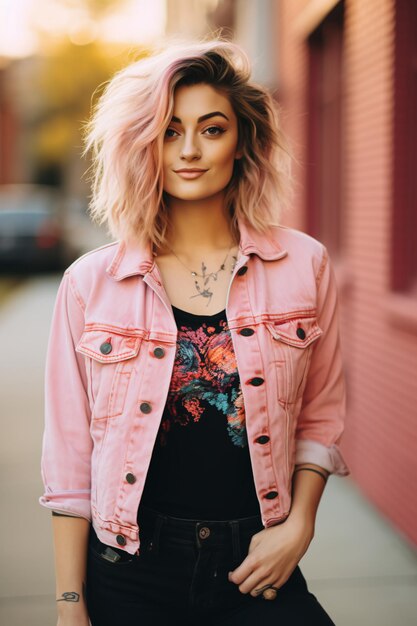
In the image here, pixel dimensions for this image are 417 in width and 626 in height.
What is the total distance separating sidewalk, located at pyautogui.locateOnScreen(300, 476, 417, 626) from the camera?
14.0 ft

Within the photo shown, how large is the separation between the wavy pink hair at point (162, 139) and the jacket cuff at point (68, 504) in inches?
26.8

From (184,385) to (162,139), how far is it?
24.3 inches

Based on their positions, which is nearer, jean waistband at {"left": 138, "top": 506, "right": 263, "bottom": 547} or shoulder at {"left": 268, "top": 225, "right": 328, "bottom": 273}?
jean waistband at {"left": 138, "top": 506, "right": 263, "bottom": 547}

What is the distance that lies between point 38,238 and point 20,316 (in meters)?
6.91

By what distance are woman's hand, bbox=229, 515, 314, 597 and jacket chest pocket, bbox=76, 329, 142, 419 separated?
468 millimetres

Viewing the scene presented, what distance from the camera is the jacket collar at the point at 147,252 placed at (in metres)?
2.35

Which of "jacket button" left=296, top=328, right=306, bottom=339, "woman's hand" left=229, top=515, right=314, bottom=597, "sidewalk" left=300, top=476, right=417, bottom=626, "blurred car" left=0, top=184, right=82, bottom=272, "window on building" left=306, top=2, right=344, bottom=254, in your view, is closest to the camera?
"woman's hand" left=229, top=515, right=314, bottom=597

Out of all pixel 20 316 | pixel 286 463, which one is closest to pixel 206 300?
pixel 286 463

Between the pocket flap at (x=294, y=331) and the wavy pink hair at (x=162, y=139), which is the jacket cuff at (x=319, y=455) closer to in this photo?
the pocket flap at (x=294, y=331)

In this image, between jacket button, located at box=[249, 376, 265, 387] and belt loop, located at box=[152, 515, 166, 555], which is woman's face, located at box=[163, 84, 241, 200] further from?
belt loop, located at box=[152, 515, 166, 555]

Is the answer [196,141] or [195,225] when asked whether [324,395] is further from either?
[196,141]

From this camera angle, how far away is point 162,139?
7.71ft

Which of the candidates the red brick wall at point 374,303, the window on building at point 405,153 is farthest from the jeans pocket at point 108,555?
the window on building at point 405,153

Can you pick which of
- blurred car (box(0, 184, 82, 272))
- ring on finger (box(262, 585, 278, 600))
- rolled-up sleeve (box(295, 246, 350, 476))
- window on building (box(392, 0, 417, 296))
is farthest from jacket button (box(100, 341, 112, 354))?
blurred car (box(0, 184, 82, 272))
